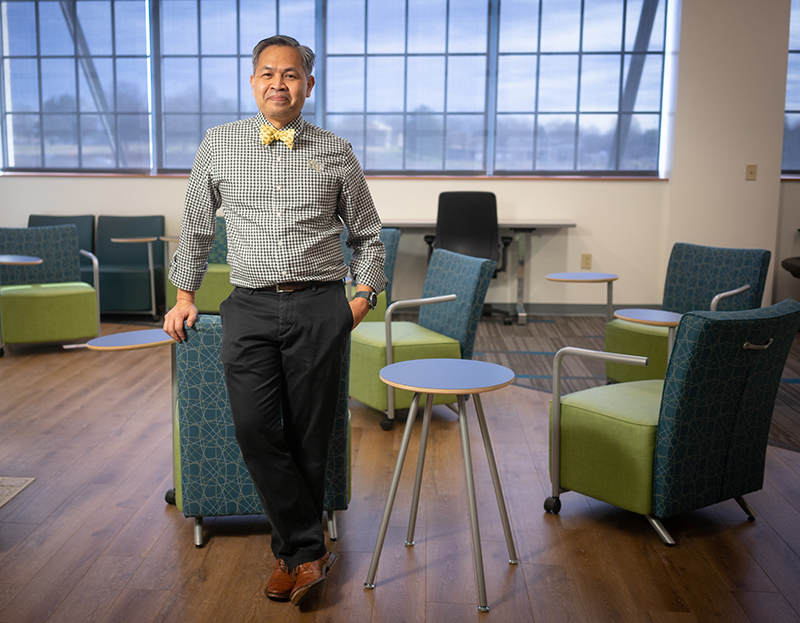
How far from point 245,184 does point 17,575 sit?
4.22 feet

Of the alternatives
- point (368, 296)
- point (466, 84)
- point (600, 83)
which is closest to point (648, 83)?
point (600, 83)

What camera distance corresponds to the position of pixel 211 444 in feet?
7.31

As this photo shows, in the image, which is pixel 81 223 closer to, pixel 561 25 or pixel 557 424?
pixel 561 25

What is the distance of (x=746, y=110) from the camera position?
5805 mm

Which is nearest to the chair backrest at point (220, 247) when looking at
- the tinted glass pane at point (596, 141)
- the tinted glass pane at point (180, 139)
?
the tinted glass pane at point (180, 139)

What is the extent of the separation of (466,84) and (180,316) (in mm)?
4927

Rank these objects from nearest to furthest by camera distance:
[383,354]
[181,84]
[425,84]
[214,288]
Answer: [383,354]
[214,288]
[425,84]
[181,84]

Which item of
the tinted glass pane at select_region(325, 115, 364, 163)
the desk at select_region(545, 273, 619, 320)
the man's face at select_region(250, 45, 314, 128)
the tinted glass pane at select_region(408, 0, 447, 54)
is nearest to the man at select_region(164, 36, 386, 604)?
the man's face at select_region(250, 45, 314, 128)

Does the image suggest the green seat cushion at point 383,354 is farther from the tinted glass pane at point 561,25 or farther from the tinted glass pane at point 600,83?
the tinted glass pane at point 561,25

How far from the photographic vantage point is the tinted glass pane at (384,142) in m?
6.48

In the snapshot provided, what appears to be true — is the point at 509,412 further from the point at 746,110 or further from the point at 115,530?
the point at 746,110

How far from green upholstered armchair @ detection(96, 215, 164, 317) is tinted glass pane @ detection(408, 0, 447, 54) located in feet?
8.85

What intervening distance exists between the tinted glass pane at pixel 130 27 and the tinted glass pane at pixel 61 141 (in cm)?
80

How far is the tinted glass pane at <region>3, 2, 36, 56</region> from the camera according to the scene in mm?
6527
